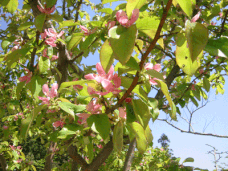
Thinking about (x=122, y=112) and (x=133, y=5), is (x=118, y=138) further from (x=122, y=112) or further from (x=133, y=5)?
(x=133, y=5)

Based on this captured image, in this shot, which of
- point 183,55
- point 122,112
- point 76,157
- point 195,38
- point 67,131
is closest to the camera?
point 195,38

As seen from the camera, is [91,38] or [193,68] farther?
[91,38]

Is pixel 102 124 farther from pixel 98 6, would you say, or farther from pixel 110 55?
pixel 98 6

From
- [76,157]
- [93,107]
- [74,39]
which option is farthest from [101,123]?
[76,157]

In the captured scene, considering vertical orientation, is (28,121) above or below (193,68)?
below

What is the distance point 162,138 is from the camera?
90.3ft

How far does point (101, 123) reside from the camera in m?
0.57

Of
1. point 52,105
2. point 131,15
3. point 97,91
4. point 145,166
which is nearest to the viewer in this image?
point 131,15

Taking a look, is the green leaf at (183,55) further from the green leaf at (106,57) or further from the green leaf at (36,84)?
the green leaf at (36,84)

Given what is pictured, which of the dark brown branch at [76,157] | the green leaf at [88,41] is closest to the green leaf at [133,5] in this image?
the green leaf at [88,41]

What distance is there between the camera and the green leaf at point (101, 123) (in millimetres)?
557

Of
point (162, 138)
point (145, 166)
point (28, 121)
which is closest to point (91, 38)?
point (28, 121)

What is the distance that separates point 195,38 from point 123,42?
0.44 feet

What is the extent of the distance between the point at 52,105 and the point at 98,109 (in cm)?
30
